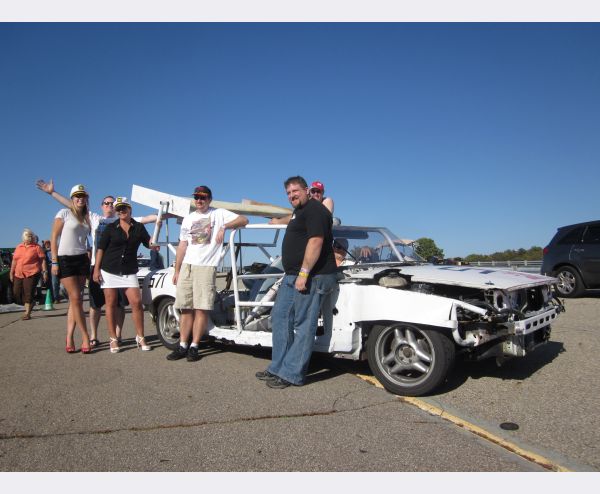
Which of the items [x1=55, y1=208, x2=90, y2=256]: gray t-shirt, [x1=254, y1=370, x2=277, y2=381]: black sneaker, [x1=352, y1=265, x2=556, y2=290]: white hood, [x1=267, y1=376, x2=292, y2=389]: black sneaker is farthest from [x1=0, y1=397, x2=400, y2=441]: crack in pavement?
[x1=55, y1=208, x2=90, y2=256]: gray t-shirt

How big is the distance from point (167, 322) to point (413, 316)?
358 centimetres

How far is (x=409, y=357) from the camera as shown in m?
4.04

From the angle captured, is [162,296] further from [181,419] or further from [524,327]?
[524,327]

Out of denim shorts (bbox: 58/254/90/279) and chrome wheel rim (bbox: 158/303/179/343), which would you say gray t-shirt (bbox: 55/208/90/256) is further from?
chrome wheel rim (bbox: 158/303/179/343)

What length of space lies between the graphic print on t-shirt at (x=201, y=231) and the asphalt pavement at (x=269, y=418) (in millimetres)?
1363

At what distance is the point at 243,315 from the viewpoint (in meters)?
5.45

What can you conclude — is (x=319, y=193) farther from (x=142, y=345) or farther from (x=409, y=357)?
(x=142, y=345)

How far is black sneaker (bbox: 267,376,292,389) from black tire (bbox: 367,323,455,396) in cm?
78

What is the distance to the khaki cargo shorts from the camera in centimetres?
530

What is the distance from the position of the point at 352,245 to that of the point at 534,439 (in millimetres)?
2741

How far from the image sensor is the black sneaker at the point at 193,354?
5.34m

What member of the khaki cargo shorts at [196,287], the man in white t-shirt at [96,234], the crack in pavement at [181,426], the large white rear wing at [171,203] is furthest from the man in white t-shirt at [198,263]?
the crack in pavement at [181,426]

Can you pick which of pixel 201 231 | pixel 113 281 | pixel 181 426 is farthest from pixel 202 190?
pixel 181 426

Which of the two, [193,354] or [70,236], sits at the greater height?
[70,236]
